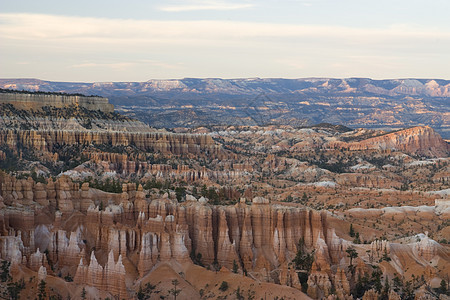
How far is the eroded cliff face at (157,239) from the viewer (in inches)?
2712

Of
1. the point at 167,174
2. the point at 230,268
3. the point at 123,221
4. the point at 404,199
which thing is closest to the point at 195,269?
the point at 230,268

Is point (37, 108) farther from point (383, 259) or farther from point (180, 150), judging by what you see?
point (383, 259)

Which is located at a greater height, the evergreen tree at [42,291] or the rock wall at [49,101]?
the rock wall at [49,101]

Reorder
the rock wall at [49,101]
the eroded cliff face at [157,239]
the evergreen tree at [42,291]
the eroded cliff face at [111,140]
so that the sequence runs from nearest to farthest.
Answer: the evergreen tree at [42,291]
the eroded cliff face at [157,239]
the eroded cliff face at [111,140]
the rock wall at [49,101]

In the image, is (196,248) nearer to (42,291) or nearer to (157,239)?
(157,239)

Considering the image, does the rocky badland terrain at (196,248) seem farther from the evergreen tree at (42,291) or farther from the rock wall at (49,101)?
the rock wall at (49,101)

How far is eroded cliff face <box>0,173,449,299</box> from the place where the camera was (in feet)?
226

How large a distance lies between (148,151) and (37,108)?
22790mm

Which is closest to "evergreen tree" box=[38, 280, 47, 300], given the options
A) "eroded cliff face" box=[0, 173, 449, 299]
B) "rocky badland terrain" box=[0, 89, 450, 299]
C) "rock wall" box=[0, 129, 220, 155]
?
"rocky badland terrain" box=[0, 89, 450, 299]

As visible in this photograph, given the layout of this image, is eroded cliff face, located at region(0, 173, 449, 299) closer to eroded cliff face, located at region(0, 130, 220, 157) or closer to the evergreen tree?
the evergreen tree

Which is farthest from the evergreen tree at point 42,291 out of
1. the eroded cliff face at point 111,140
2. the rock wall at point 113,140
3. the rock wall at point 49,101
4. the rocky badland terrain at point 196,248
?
the rock wall at point 49,101

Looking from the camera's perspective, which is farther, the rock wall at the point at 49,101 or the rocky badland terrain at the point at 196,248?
the rock wall at the point at 49,101

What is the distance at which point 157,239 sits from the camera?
7262cm

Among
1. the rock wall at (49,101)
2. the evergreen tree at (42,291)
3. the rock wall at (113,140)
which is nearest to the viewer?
the evergreen tree at (42,291)
